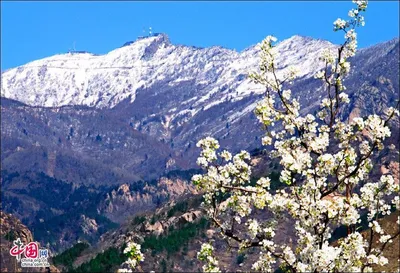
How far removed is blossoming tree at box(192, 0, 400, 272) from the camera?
→ 21078 mm

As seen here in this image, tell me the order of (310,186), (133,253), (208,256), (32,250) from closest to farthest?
(310,186), (208,256), (133,253), (32,250)

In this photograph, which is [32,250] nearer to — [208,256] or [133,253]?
[133,253]

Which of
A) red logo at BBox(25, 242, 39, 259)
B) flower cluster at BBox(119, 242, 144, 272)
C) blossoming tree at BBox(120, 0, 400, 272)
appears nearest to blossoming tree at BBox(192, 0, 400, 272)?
blossoming tree at BBox(120, 0, 400, 272)

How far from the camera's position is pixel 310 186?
21609mm

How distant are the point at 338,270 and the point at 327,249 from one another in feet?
2.90

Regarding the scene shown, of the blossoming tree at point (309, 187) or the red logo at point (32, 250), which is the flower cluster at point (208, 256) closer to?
the blossoming tree at point (309, 187)

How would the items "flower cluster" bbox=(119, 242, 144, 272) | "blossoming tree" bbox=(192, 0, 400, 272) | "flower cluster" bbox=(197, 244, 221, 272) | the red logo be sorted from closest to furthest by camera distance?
"blossoming tree" bbox=(192, 0, 400, 272) < "flower cluster" bbox=(197, 244, 221, 272) < "flower cluster" bbox=(119, 242, 144, 272) < the red logo

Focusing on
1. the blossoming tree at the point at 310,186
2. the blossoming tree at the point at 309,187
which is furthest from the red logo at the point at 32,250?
the blossoming tree at the point at 310,186

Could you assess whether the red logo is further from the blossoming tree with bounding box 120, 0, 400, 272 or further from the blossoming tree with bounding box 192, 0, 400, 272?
the blossoming tree with bounding box 192, 0, 400, 272

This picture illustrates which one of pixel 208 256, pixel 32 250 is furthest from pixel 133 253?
pixel 32 250

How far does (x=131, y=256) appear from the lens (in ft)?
77.7

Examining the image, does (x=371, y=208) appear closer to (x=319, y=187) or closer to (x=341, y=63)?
(x=319, y=187)

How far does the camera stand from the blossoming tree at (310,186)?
21.1m

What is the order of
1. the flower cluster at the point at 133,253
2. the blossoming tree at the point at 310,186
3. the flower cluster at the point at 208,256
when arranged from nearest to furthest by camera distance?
the blossoming tree at the point at 310,186
the flower cluster at the point at 208,256
the flower cluster at the point at 133,253
